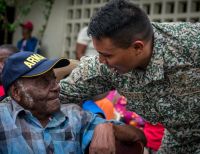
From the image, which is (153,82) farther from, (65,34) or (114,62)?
(65,34)

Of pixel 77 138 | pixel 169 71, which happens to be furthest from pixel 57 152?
pixel 169 71

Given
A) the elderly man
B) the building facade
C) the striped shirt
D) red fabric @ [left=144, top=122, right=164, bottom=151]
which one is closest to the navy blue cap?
the elderly man

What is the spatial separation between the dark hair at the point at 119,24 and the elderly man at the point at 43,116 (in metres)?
0.48

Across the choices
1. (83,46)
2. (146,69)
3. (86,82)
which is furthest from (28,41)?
(146,69)

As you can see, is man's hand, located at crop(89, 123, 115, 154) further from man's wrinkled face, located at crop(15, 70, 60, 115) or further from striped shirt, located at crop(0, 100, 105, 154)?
man's wrinkled face, located at crop(15, 70, 60, 115)

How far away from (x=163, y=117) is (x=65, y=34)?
204 inches

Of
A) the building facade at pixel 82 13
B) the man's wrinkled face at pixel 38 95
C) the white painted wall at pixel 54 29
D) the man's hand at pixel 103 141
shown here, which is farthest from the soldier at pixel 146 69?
the white painted wall at pixel 54 29

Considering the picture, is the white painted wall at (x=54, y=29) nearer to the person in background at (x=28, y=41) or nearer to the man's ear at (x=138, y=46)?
the person in background at (x=28, y=41)

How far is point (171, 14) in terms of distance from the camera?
19.4ft

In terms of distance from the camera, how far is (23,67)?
8.57ft

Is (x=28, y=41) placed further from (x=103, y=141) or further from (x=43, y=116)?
(x=103, y=141)

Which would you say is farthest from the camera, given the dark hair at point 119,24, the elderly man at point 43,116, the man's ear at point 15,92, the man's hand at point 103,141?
the man's ear at point 15,92

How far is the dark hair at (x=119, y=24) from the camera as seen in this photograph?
7.53ft

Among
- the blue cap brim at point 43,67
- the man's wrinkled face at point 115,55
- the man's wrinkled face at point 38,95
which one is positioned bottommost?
the man's wrinkled face at point 38,95
